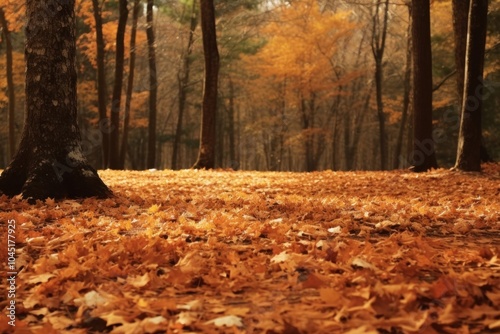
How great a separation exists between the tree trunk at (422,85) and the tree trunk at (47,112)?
8.41m

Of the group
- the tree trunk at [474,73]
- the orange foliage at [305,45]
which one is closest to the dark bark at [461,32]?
the tree trunk at [474,73]

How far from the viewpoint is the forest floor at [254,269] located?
2.19 metres

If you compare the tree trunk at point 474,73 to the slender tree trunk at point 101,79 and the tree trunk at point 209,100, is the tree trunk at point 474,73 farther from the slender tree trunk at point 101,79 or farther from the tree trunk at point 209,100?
the slender tree trunk at point 101,79

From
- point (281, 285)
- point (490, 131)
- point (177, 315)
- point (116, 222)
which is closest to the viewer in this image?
point (177, 315)

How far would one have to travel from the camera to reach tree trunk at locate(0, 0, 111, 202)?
611cm

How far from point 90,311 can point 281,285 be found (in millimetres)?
1072

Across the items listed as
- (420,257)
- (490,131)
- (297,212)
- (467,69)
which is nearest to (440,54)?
(490,131)

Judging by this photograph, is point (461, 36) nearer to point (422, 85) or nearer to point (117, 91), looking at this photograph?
point (422, 85)

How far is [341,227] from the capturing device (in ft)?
14.6

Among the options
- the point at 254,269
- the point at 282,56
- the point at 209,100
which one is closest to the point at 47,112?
the point at 254,269

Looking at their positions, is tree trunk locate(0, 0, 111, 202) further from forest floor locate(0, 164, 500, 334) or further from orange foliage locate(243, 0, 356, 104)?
orange foliage locate(243, 0, 356, 104)

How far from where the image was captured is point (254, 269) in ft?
9.93

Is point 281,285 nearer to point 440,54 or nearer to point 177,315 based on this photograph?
point 177,315

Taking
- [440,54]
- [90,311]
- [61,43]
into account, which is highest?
[440,54]
